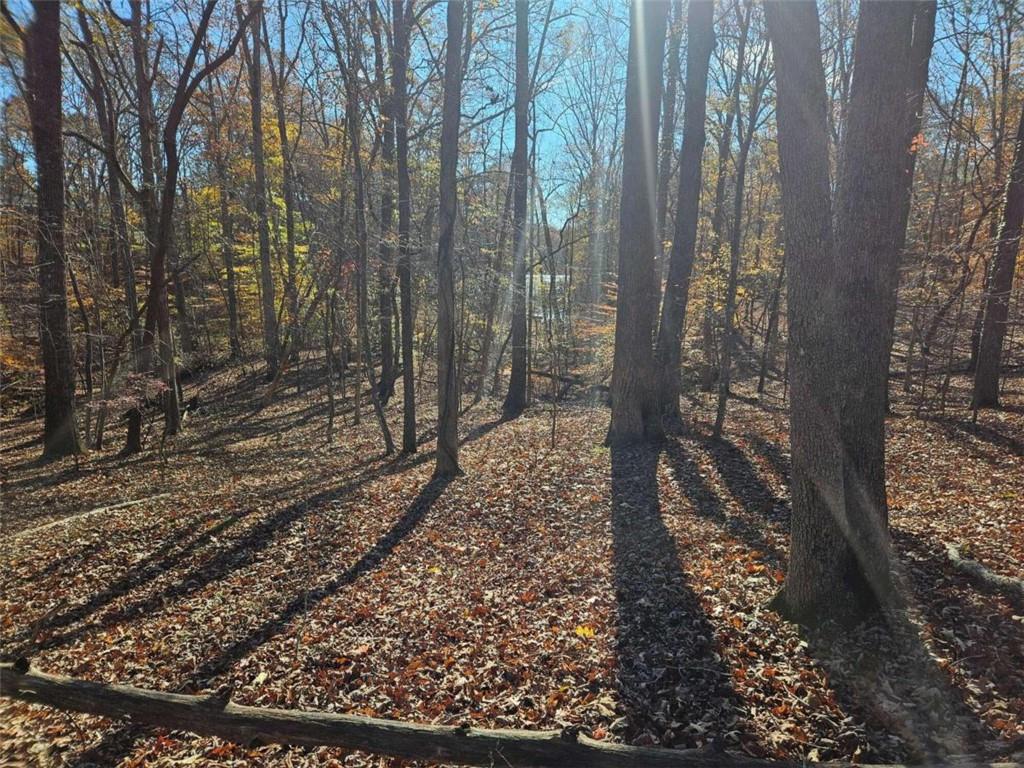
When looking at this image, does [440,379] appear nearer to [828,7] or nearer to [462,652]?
[462,652]

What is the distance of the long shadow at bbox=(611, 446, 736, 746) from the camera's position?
10.7 feet

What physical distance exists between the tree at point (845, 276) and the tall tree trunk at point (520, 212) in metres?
9.63

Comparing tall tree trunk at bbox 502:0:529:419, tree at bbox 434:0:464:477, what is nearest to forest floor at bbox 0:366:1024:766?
tree at bbox 434:0:464:477

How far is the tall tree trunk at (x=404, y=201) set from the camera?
32.5ft

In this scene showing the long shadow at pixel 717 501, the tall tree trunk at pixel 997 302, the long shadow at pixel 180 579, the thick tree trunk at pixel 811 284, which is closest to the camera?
the thick tree trunk at pixel 811 284

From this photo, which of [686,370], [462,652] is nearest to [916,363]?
[686,370]

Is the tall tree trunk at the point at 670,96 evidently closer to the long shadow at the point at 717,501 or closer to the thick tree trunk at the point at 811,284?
the long shadow at the point at 717,501

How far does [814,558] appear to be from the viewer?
12.8 ft

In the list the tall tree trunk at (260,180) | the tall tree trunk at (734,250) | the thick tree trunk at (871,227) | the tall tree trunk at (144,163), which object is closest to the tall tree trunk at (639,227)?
the tall tree trunk at (734,250)

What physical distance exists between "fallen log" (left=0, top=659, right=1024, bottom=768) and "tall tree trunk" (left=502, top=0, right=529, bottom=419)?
426 inches

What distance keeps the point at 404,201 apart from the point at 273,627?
7.73 meters

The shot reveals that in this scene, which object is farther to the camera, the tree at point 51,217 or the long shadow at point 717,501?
the tree at point 51,217

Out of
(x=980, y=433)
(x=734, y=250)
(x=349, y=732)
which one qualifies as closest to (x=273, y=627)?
(x=349, y=732)

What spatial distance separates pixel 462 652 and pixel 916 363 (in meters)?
20.7
